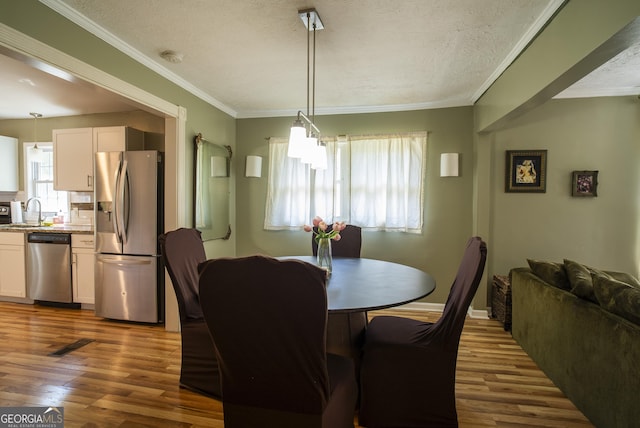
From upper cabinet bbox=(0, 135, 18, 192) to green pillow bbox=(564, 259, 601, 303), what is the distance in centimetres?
661

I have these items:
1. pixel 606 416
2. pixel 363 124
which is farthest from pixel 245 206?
pixel 606 416

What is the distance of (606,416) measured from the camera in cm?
178

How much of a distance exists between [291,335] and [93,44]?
2.40m

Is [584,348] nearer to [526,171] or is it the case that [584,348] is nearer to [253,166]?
[526,171]

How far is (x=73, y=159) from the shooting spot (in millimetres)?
3902

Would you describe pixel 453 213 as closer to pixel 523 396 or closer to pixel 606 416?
pixel 523 396

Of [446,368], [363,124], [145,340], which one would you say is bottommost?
[145,340]

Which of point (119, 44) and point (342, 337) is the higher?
point (119, 44)

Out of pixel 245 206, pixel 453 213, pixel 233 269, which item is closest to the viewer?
pixel 233 269

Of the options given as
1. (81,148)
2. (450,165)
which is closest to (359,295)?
(450,165)

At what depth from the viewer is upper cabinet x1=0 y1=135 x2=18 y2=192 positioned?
14.8 feet

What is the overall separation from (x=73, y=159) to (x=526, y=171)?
5.26 meters

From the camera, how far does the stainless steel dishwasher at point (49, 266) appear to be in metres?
3.83

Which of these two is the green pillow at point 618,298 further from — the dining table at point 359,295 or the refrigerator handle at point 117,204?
the refrigerator handle at point 117,204
